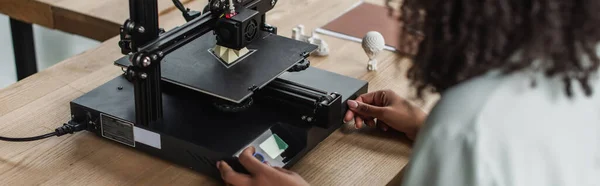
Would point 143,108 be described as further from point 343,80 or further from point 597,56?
point 597,56

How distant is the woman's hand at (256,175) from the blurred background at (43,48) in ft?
6.86

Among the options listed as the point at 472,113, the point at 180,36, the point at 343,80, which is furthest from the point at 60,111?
the point at 472,113

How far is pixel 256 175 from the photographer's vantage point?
1135 mm

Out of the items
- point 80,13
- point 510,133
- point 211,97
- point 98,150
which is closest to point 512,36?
point 510,133

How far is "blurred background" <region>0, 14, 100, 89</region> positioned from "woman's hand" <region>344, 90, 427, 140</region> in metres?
1.98

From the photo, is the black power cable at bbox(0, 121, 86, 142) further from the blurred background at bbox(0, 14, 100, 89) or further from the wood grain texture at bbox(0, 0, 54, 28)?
the blurred background at bbox(0, 14, 100, 89)

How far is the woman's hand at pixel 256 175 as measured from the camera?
3.66 ft

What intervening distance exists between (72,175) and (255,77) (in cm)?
33

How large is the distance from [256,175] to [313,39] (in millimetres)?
573

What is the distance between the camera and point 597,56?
0.77 m

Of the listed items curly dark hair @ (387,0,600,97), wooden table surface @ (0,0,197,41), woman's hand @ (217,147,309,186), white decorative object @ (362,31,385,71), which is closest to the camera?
curly dark hair @ (387,0,600,97)

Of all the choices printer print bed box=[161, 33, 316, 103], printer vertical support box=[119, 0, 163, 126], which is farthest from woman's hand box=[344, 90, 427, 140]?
printer vertical support box=[119, 0, 163, 126]

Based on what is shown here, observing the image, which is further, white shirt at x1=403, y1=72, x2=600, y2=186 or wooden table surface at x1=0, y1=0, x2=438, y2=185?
wooden table surface at x1=0, y1=0, x2=438, y2=185

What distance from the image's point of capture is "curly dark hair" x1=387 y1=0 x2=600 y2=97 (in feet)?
2.37
